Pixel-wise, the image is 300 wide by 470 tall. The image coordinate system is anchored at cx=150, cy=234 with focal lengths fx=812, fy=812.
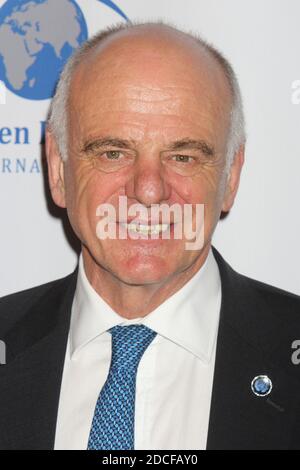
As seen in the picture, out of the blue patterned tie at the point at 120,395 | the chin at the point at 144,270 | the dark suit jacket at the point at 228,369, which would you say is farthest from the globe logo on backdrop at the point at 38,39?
the blue patterned tie at the point at 120,395

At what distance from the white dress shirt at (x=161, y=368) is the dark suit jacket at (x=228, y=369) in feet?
0.13

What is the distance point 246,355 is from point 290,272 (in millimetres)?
638

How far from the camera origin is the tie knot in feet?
6.57

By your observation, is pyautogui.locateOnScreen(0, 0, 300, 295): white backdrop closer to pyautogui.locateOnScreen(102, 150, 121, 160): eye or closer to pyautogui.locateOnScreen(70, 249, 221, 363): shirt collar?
pyautogui.locateOnScreen(70, 249, 221, 363): shirt collar

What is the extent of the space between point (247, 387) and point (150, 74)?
80cm

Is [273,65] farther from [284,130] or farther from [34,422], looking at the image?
[34,422]

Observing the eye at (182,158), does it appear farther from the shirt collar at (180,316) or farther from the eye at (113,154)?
the shirt collar at (180,316)

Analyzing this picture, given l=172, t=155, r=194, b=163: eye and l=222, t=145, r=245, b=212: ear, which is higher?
l=172, t=155, r=194, b=163: eye

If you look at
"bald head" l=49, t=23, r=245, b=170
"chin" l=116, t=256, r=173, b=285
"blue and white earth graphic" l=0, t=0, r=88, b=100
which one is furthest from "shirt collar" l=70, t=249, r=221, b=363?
"blue and white earth graphic" l=0, t=0, r=88, b=100

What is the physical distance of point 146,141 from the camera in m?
1.96

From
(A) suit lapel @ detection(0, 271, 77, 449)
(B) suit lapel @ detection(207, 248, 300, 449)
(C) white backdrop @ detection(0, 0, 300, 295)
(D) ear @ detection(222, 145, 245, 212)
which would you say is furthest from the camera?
(C) white backdrop @ detection(0, 0, 300, 295)

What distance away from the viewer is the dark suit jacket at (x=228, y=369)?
6.22 feet

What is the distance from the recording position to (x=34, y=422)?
199 cm
